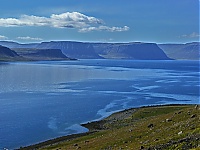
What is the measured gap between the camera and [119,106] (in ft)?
391

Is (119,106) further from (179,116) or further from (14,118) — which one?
(179,116)

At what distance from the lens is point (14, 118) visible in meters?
93.5

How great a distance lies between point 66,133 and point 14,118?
22.0m

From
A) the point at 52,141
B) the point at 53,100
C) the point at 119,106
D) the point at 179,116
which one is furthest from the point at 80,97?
the point at 179,116

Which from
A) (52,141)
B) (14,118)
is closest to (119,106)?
(14,118)

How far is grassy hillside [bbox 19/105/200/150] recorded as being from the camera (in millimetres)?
34656

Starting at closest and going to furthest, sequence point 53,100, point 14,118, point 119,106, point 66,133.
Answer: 1. point 66,133
2. point 14,118
3. point 119,106
4. point 53,100

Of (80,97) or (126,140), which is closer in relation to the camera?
(126,140)

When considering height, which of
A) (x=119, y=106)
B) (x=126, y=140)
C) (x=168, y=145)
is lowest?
(x=119, y=106)

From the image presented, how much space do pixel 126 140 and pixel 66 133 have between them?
108 feet

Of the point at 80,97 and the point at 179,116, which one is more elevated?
the point at 179,116

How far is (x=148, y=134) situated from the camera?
4819cm

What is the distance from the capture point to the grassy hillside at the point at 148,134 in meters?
34.7

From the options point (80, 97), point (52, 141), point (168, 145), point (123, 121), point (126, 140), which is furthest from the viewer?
point (80, 97)
